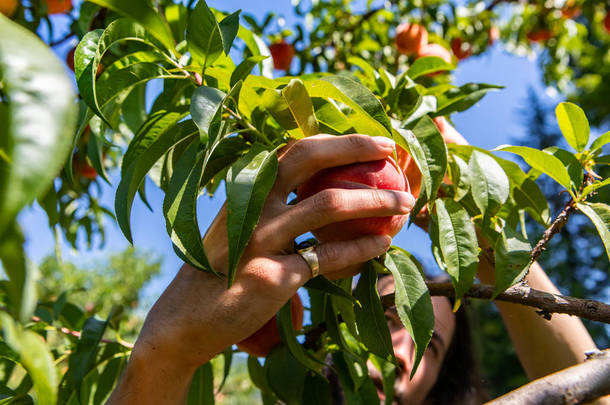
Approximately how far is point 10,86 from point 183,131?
0.42 meters

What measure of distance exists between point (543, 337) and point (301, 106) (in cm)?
66

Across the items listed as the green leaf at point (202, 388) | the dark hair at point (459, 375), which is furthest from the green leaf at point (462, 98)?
the dark hair at point (459, 375)

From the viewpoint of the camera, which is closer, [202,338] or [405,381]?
[202,338]

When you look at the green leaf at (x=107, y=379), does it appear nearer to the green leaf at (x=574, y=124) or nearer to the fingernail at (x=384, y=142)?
the fingernail at (x=384, y=142)

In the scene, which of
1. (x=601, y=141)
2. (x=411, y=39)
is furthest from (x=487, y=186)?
(x=411, y=39)

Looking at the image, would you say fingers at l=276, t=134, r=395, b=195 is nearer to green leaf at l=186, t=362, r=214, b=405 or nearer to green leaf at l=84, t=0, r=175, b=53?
green leaf at l=84, t=0, r=175, b=53

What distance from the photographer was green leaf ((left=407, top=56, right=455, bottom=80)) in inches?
31.9

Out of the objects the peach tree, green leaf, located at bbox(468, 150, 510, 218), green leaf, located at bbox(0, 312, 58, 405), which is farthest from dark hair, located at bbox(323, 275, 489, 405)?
green leaf, located at bbox(0, 312, 58, 405)

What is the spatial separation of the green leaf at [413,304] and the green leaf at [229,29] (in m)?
0.31

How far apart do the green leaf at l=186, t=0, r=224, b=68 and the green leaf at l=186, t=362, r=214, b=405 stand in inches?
19.1

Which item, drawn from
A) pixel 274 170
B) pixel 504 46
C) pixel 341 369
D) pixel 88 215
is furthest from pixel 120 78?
pixel 504 46

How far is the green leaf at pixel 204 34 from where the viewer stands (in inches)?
21.8

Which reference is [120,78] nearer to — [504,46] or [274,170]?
[274,170]

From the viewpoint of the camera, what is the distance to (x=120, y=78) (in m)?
0.60
